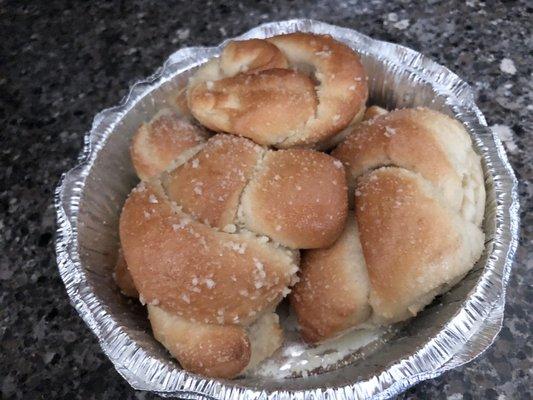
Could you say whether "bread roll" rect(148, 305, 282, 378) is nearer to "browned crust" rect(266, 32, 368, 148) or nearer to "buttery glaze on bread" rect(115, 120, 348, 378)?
"buttery glaze on bread" rect(115, 120, 348, 378)

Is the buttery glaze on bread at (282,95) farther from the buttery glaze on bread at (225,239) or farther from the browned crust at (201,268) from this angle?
the browned crust at (201,268)

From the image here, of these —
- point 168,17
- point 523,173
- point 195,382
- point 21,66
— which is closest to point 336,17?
point 168,17

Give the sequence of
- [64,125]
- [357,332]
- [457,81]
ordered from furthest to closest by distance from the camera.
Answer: [64,125]
[457,81]
[357,332]

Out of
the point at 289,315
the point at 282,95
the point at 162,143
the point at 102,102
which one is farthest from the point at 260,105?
the point at 102,102

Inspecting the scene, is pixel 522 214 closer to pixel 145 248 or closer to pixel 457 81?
pixel 457 81

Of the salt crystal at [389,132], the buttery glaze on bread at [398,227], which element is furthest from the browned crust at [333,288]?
the salt crystal at [389,132]

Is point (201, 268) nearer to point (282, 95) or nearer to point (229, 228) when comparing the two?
point (229, 228)

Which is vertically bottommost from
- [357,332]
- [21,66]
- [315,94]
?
[357,332]
